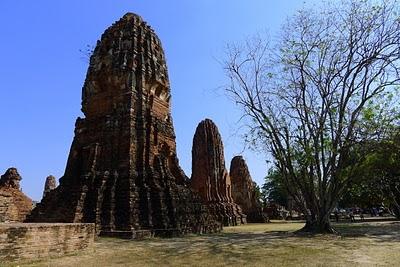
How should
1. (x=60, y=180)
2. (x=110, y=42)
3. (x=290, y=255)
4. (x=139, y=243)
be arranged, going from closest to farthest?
(x=290, y=255) < (x=139, y=243) < (x=60, y=180) < (x=110, y=42)

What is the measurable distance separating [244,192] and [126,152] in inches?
896

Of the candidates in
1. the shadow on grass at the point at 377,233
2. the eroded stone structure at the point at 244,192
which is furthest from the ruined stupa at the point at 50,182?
the shadow on grass at the point at 377,233

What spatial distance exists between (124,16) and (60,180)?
350 inches

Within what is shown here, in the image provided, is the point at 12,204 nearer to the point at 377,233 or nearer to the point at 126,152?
the point at 126,152

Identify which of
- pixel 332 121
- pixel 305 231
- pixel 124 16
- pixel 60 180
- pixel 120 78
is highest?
pixel 124 16

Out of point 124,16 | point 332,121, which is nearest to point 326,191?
point 332,121

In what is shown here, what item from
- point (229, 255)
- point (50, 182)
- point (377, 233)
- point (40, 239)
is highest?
point (50, 182)

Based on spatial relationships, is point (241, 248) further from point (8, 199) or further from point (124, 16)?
point (8, 199)

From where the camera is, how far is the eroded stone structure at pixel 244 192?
3538cm

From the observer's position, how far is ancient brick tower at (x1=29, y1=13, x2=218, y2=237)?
1416 centimetres

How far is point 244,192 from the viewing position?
36.7 m

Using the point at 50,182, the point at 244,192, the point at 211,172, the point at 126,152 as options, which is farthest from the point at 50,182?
the point at 126,152

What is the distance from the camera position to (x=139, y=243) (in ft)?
38.3

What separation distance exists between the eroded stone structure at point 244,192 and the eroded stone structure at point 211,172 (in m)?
3.82
